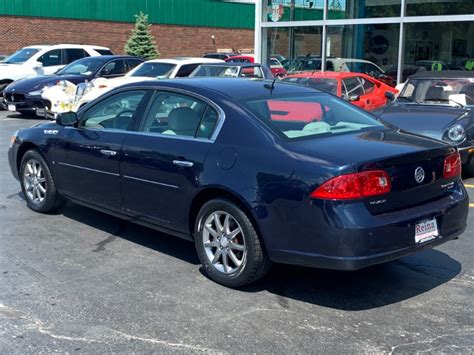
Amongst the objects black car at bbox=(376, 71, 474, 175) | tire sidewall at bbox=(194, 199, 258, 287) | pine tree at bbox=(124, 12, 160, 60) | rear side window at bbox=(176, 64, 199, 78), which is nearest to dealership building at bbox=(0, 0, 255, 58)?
pine tree at bbox=(124, 12, 160, 60)

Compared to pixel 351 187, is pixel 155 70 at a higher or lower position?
higher

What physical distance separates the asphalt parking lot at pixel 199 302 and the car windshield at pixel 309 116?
3.93 ft

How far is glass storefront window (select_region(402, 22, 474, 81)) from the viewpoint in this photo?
15820 mm

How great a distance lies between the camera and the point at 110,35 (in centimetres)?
3812

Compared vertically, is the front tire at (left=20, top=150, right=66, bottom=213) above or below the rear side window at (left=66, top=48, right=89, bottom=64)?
below

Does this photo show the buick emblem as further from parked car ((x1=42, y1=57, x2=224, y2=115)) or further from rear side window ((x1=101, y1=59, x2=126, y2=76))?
rear side window ((x1=101, y1=59, x2=126, y2=76))

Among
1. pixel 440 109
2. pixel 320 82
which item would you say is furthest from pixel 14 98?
pixel 440 109

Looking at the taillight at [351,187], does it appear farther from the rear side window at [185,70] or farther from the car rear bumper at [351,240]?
the rear side window at [185,70]

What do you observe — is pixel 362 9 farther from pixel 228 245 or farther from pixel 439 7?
pixel 228 245

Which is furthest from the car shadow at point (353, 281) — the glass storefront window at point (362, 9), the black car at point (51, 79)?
the glass storefront window at point (362, 9)

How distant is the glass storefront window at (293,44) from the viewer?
19000 mm

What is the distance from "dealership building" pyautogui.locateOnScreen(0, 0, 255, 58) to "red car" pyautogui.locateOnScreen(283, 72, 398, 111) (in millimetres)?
25873

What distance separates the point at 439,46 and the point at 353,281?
13025mm

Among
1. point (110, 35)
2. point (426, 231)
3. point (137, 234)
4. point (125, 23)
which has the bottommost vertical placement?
point (137, 234)
